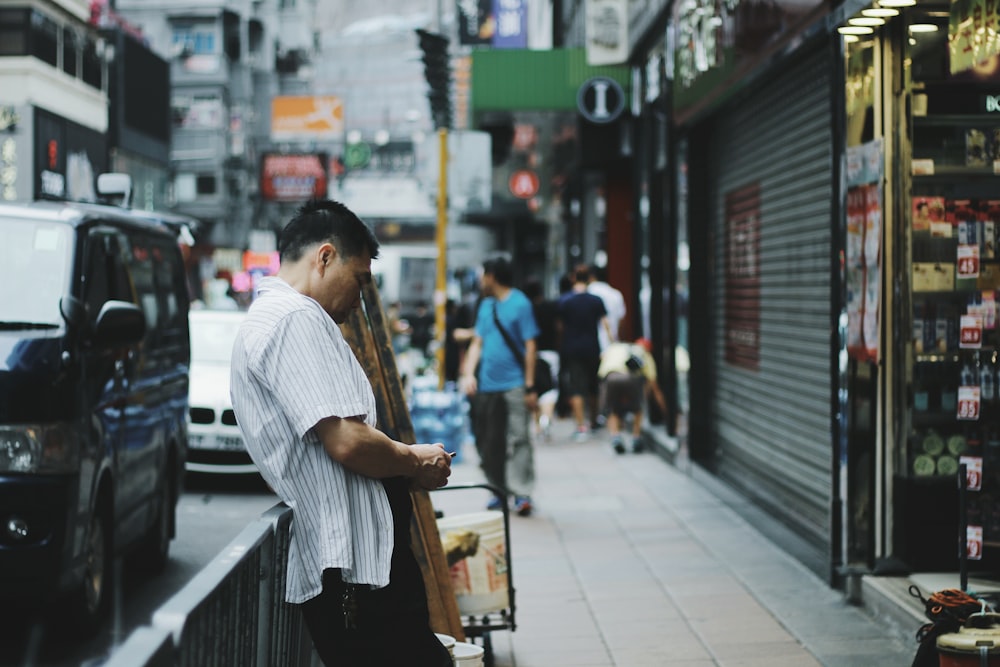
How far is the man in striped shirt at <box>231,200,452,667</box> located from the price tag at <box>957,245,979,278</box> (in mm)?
3867

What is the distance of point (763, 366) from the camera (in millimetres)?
10539

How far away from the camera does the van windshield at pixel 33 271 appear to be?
6750mm

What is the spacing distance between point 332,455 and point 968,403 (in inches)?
165

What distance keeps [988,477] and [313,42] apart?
7853 centimetres

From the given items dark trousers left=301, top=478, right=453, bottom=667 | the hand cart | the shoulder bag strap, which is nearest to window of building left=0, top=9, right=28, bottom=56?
the shoulder bag strap

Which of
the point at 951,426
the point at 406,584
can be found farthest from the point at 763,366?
the point at 406,584

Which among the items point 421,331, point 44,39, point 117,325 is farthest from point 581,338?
point 421,331

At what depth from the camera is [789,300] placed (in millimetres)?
9594

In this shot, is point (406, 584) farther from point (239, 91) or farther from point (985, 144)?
point (239, 91)

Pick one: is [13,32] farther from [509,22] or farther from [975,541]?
[975,541]

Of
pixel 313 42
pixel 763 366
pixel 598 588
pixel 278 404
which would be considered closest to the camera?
pixel 278 404

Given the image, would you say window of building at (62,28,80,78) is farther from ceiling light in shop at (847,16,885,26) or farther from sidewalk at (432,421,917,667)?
ceiling light in shop at (847,16,885,26)

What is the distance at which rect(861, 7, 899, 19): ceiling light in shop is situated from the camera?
663 centimetres

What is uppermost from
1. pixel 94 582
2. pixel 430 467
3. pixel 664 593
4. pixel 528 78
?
pixel 528 78
